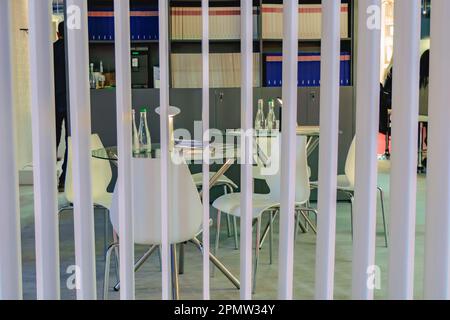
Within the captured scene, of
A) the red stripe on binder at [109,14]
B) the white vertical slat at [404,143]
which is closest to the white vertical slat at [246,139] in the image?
the white vertical slat at [404,143]

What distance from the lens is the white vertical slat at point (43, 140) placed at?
5.06 ft

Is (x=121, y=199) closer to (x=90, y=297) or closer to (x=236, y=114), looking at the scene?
(x=90, y=297)

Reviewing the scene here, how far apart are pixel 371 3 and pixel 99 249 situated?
119 inches

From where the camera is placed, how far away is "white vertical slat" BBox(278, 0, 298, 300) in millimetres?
1552

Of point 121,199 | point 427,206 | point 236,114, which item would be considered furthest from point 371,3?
point 236,114

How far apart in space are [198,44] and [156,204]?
11.0ft

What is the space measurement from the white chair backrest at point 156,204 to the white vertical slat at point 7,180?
803mm

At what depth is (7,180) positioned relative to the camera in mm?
1571

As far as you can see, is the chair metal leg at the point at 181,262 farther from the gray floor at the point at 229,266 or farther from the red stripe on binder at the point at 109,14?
the red stripe on binder at the point at 109,14

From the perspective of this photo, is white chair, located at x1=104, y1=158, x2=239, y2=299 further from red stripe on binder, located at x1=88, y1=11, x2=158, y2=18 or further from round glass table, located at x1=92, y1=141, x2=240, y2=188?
red stripe on binder, located at x1=88, y1=11, x2=158, y2=18

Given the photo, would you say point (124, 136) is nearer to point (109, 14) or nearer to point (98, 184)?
point (98, 184)

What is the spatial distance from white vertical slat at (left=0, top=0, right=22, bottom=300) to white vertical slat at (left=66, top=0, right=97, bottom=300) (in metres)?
0.17

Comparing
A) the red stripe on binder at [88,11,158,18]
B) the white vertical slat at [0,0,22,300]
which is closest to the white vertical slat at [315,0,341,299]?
the white vertical slat at [0,0,22,300]

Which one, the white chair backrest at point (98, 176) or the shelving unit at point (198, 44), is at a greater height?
the shelving unit at point (198, 44)
